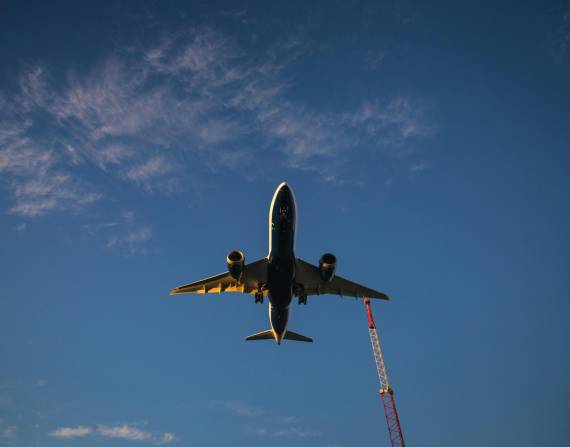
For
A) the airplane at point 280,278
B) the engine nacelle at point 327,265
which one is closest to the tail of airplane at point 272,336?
the airplane at point 280,278

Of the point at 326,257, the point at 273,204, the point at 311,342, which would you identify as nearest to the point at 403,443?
the point at 311,342

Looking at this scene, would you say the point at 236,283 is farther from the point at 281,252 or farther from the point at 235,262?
the point at 281,252

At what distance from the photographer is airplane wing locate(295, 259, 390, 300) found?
31.6m

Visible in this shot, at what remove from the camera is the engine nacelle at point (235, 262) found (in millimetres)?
25544

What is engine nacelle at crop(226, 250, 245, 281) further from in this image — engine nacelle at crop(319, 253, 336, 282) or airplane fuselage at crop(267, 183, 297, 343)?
engine nacelle at crop(319, 253, 336, 282)

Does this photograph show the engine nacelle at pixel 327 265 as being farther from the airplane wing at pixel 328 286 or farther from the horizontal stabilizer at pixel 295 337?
the horizontal stabilizer at pixel 295 337

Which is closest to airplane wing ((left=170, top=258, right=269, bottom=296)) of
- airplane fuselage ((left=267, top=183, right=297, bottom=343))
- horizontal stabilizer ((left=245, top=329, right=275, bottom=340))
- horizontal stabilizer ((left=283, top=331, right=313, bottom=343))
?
airplane fuselage ((left=267, top=183, right=297, bottom=343))

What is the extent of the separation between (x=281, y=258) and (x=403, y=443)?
54.5 m

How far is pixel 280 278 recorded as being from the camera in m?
26.9

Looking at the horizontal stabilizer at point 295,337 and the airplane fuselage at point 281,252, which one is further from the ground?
the horizontal stabilizer at point 295,337

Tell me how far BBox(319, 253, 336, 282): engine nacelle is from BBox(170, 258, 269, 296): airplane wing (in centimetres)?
503

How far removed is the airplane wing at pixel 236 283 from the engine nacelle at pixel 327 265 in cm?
503

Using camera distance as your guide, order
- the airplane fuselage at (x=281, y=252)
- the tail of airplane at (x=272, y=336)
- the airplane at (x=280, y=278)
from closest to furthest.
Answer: the airplane fuselage at (x=281, y=252), the airplane at (x=280, y=278), the tail of airplane at (x=272, y=336)

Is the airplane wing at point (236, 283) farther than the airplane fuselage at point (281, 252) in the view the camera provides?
Yes
